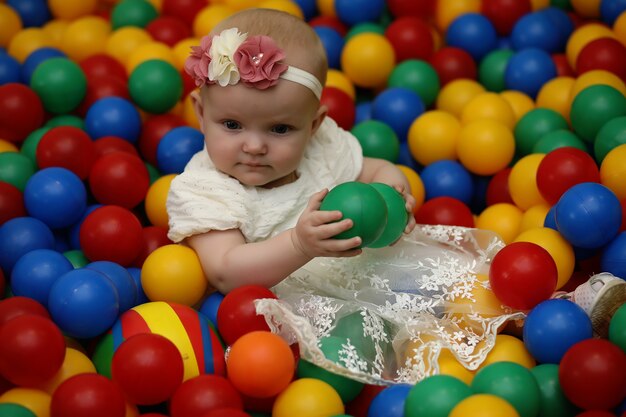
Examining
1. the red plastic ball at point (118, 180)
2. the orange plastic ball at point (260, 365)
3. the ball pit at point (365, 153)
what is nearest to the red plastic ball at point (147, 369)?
the ball pit at point (365, 153)

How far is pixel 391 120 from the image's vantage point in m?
2.55

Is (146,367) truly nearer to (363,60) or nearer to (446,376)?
(446,376)

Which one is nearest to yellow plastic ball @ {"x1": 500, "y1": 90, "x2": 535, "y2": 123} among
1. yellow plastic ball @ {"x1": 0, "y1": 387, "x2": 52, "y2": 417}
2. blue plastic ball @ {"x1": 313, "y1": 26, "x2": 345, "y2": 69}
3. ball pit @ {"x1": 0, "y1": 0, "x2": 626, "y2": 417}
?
ball pit @ {"x1": 0, "y1": 0, "x2": 626, "y2": 417}

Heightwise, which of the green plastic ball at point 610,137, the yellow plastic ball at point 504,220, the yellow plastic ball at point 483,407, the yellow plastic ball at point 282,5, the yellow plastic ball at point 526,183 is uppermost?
the yellow plastic ball at point 282,5

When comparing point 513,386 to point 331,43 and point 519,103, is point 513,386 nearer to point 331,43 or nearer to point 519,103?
point 519,103

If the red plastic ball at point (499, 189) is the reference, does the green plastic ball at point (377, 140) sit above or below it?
above

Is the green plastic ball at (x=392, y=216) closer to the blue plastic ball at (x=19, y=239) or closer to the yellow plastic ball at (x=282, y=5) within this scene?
the blue plastic ball at (x=19, y=239)

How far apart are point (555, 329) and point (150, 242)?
101 cm

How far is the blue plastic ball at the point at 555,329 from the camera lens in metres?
1.60

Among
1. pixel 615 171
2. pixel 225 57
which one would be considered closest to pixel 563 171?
pixel 615 171

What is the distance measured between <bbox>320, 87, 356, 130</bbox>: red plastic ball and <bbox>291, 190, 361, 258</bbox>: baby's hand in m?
0.84

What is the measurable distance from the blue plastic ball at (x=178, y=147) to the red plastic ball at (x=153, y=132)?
101 mm

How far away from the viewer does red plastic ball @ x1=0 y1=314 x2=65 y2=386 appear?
58.2 inches

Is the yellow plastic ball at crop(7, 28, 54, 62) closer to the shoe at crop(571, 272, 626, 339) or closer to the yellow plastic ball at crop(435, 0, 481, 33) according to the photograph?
the yellow plastic ball at crop(435, 0, 481, 33)
